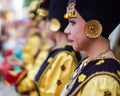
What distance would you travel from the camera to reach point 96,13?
5.35ft

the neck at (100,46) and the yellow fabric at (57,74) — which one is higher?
the neck at (100,46)

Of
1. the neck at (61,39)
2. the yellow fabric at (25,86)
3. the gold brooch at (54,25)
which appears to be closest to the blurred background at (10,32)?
the yellow fabric at (25,86)

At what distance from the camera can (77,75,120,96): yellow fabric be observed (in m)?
1.48

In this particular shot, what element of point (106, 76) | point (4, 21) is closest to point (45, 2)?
point (106, 76)

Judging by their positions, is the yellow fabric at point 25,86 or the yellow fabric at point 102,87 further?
the yellow fabric at point 25,86

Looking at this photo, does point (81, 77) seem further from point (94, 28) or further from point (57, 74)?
point (57, 74)

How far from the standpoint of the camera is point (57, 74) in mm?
2160

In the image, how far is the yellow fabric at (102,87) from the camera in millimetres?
1480

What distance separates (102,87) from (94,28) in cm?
27

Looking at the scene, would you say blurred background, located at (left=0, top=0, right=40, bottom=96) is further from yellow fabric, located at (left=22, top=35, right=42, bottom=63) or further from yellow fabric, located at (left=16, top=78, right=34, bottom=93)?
yellow fabric, located at (left=16, top=78, right=34, bottom=93)

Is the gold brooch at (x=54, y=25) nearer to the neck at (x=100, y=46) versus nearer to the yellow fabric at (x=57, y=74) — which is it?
the yellow fabric at (x=57, y=74)

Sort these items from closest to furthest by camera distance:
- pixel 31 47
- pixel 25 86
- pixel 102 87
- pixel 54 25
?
pixel 102 87 < pixel 54 25 < pixel 25 86 < pixel 31 47

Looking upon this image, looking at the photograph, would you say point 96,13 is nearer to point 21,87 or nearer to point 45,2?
point 45,2

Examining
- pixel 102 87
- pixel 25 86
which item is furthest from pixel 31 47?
pixel 102 87
